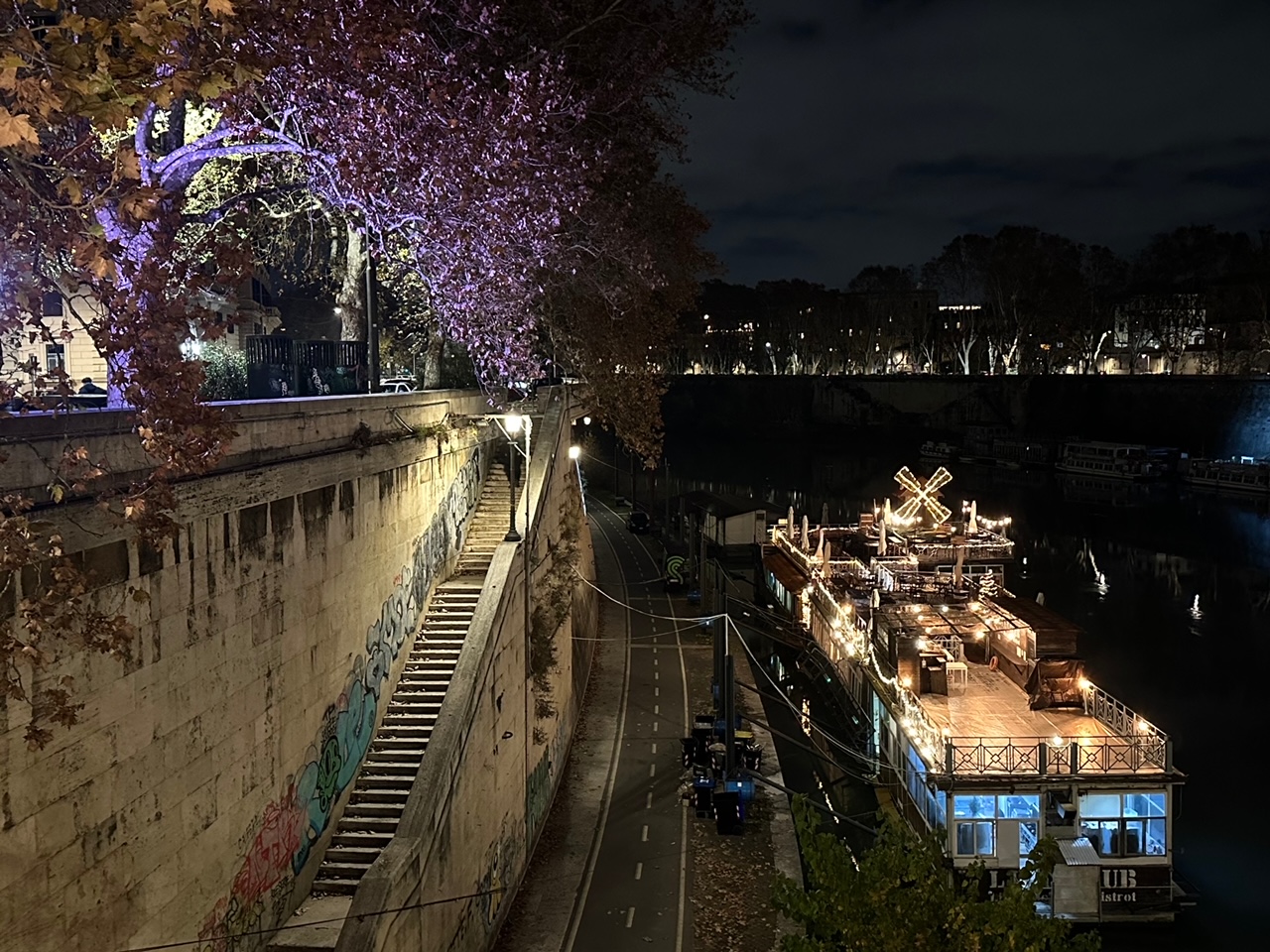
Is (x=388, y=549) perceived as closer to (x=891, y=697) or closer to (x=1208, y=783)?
(x=891, y=697)

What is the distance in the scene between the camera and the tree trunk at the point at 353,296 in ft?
84.3

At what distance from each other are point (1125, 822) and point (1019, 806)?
2143mm

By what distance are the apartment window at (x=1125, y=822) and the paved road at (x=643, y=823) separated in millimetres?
7845

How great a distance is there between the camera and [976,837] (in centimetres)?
2028

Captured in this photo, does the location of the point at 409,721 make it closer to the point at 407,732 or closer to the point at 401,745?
the point at 407,732

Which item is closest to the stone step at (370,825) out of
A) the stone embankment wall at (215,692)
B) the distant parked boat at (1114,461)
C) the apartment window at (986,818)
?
the stone embankment wall at (215,692)

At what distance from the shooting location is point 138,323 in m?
7.47

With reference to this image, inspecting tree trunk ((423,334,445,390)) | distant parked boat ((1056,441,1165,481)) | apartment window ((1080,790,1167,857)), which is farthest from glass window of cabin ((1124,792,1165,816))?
distant parked boat ((1056,441,1165,481))

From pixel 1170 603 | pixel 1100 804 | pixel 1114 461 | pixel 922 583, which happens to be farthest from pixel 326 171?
pixel 1114 461

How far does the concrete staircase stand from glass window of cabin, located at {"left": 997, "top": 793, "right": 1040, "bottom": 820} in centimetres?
1085

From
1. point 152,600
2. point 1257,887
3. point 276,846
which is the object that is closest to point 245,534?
point 152,600

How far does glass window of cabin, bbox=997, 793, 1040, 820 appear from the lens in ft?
65.7

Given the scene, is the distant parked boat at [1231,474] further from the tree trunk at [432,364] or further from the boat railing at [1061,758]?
the tree trunk at [432,364]

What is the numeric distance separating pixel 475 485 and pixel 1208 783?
21.6 m
